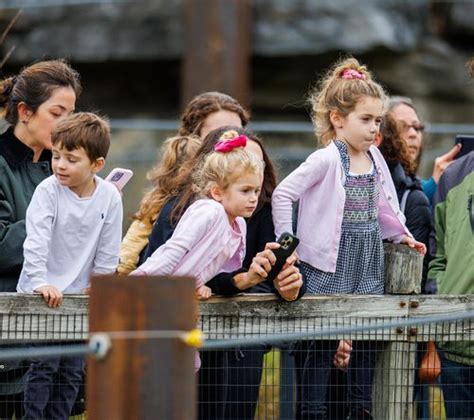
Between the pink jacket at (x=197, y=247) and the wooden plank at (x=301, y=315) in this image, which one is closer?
the pink jacket at (x=197, y=247)

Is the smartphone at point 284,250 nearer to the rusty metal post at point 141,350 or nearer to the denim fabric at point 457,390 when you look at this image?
the denim fabric at point 457,390

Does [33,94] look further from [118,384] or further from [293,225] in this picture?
[118,384]

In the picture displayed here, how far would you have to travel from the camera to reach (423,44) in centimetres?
1402

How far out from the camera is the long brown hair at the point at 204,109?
252 inches

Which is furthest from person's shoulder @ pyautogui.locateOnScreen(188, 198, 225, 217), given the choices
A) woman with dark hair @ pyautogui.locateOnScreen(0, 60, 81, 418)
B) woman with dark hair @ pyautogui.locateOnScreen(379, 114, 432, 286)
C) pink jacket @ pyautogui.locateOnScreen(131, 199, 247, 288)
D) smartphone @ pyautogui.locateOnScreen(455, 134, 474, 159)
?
smartphone @ pyautogui.locateOnScreen(455, 134, 474, 159)

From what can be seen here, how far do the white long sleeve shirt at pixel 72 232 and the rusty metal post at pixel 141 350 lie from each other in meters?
1.35

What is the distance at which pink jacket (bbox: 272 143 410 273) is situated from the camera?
18.3 feet

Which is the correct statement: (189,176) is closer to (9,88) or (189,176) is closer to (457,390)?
(9,88)

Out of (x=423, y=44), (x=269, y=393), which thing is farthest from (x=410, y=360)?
(x=423, y=44)

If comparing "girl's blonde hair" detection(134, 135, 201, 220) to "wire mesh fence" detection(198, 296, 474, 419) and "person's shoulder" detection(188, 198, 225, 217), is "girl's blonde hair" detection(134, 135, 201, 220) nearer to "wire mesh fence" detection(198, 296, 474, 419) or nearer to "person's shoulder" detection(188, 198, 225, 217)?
"person's shoulder" detection(188, 198, 225, 217)

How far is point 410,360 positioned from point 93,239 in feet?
4.50

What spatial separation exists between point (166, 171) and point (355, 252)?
96 centimetres

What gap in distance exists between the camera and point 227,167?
5.35 metres

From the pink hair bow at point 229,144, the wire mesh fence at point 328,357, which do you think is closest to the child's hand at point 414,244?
the wire mesh fence at point 328,357
